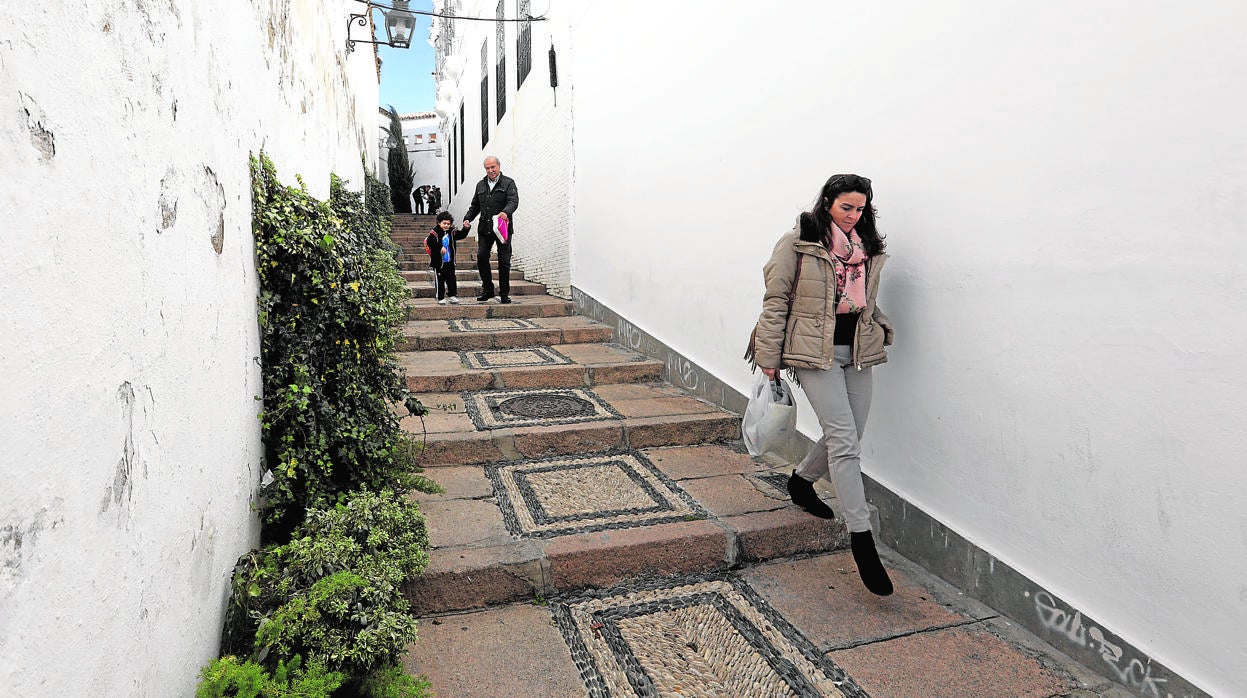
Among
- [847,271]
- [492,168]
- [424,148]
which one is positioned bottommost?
[847,271]

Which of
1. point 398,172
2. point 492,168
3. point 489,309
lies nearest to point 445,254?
point 489,309

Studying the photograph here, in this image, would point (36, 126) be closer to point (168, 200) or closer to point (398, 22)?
point (168, 200)

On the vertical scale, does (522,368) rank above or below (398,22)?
below

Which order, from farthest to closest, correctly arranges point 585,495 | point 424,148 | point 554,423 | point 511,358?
1. point 424,148
2. point 511,358
3. point 554,423
4. point 585,495

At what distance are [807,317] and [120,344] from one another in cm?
226

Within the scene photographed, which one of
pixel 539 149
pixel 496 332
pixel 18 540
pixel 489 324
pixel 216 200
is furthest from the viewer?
pixel 539 149

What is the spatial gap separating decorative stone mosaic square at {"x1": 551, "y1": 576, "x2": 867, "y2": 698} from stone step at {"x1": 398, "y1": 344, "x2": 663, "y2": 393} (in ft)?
8.30

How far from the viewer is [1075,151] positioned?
2.30m

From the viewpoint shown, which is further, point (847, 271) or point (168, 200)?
point (847, 271)

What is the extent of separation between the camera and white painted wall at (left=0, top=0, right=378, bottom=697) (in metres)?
1.03

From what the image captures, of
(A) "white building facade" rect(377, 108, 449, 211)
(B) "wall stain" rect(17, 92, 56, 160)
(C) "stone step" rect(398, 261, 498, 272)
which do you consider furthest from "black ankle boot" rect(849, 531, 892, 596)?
(A) "white building facade" rect(377, 108, 449, 211)

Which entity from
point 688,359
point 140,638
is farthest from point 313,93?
point 140,638

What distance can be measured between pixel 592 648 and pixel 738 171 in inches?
120

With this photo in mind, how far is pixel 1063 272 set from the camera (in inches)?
92.8
